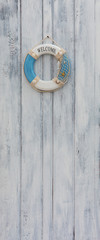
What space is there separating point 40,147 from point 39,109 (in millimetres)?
196

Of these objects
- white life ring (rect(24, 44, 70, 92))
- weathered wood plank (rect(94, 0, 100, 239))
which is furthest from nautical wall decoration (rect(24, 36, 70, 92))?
weathered wood plank (rect(94, 0, 100, 239))

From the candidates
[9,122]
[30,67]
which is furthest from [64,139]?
[30,67]

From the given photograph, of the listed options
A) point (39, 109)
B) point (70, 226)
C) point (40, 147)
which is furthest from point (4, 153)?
point (70, 226)

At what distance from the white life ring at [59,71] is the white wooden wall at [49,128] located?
0.04 meters

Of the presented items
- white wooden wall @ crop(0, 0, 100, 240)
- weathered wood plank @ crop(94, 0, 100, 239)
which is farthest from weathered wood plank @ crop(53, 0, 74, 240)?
weathered wood plank @ crop(94, 0, 100, 239)

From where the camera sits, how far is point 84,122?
1.24 m

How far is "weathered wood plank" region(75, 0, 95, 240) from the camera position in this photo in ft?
4.00

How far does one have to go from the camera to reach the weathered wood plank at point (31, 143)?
1206mm

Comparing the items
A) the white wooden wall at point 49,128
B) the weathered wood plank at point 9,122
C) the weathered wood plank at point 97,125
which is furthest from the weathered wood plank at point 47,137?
the weathered wood plank at point 97,125

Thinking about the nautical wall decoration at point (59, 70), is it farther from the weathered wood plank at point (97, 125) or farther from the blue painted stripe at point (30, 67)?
the weathered wood plank at point (97, 125)

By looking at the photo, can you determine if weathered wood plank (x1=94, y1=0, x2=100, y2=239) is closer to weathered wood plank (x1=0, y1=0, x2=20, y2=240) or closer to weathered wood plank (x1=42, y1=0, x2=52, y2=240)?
weathered wood plank (x1=42, y1=0, x2=52, y2=240)

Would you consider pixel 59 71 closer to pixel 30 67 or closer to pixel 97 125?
pixel 30 67

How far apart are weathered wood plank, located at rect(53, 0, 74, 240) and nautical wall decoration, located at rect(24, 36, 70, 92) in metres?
0.05

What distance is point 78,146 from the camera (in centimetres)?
124
